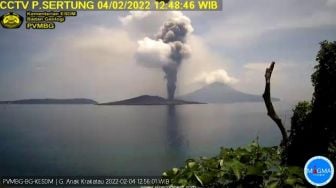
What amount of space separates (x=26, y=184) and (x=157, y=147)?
105 centimetres

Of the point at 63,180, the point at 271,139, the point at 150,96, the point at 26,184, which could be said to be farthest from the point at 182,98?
the point at 26,184

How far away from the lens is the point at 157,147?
3.68 metres

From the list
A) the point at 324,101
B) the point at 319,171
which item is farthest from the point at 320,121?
the point at 319,171

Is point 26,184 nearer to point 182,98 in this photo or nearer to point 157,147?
point 157,147

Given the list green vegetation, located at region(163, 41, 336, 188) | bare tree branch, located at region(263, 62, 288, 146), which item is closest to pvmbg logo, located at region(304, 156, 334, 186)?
green vegetation, located at region(163, 41, 336, 188)

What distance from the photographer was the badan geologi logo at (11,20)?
136 inches

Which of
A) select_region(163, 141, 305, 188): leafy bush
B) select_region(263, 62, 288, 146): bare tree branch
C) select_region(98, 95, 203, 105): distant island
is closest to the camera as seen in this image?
select_region(163, 141, 305, 188): leafy bush

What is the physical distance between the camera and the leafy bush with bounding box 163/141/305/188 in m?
2.42

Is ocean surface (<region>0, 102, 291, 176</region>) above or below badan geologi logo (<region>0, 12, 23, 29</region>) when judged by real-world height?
below

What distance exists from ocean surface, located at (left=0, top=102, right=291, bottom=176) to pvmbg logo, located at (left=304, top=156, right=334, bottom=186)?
2.91 ft

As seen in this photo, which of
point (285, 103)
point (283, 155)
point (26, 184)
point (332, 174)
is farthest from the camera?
point (285, 103)

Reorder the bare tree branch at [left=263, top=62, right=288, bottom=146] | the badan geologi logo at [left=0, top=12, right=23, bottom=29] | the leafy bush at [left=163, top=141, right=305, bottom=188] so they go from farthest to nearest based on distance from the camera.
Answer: the badan geologi logo at [left=0, top=12, right=23, bottom=29], the bare tree branch at [left=263, top=62, right=288, bottom=146], the leafy bush at [left=163, top=141, right=305, bottom=188]

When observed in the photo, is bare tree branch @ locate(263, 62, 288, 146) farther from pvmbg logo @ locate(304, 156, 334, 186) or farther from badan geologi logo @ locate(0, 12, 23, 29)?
badan geologi logo @ locate(0, 12, 23, 29)

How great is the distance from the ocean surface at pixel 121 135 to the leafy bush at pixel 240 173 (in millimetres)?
1101
